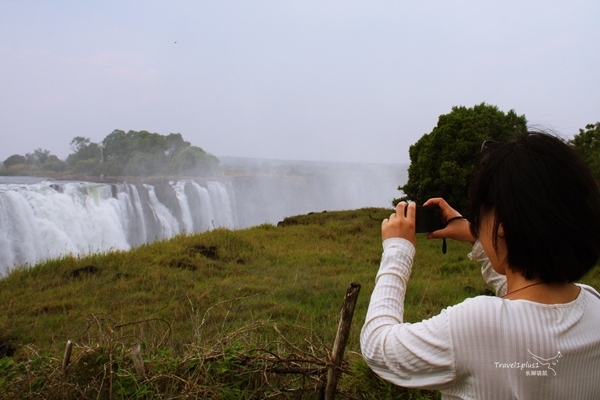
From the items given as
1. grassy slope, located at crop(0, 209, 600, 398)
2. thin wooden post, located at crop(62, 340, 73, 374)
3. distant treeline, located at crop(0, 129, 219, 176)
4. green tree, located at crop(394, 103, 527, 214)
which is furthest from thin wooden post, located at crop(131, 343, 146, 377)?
distant treeline, located at crop(0, 129, 219, 176)

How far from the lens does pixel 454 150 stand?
12727mm

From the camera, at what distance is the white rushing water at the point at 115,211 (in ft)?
54.2

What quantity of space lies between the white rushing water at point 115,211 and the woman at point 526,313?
884cm

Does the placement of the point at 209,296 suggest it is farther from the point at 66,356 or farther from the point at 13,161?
the point at 13,161

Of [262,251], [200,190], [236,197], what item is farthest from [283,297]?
[236,197]

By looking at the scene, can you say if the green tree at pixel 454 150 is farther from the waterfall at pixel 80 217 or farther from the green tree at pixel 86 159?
the green tree at pixel 86 159

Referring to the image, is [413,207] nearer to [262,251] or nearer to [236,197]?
[262,251]

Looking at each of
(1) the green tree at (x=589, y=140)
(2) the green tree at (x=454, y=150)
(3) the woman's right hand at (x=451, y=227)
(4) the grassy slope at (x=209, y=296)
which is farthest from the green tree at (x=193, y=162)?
(3) the woman's right hand at (x=451, y=227)

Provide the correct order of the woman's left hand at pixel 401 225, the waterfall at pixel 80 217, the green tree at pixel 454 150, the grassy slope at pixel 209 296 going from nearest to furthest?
the woman's left hand at pixel 401 225, the grassy slope at pixel 209 296, the green tree at pixel 454 150, the waterfall at pixel 80 217

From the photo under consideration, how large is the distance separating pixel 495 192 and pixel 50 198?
19693mm

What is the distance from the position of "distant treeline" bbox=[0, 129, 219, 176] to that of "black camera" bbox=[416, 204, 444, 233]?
109ft

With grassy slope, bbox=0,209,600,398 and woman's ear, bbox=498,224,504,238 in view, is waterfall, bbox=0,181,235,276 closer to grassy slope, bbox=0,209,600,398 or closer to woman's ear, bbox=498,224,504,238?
grassy slope, bbox=0,209,600,398

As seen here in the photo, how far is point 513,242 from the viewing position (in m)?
1.18

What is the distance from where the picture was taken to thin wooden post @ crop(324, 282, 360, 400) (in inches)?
75.5
